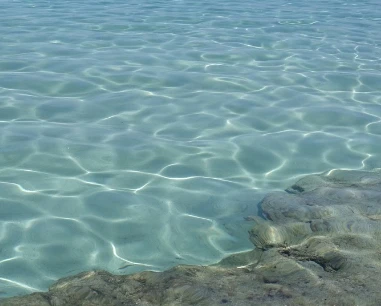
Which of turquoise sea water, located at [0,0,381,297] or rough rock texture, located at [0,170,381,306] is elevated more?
rough rock texture, located at [0,170,381,306]

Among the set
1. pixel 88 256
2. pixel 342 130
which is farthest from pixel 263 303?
pixel 342 130

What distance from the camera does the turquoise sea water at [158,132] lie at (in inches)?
156

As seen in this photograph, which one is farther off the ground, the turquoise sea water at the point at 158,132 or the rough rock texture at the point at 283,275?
the rough rock texture at the point at 283,275

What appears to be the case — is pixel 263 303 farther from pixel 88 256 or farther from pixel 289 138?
pixel 289 138

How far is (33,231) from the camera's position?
3.96 m

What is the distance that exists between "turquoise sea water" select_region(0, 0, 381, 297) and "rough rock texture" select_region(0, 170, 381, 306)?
15.7 inches

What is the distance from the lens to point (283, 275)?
302 centimetres

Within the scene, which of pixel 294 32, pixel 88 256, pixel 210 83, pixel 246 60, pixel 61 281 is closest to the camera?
pixel 61 281

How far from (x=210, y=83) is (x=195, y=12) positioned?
18.0 ft

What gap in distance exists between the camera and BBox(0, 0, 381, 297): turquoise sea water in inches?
156

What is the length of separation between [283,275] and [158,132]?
2962mm

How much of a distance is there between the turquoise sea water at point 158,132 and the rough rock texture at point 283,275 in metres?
0.40

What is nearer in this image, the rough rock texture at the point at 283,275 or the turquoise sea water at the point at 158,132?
the rough rock texture at the point at 283,275

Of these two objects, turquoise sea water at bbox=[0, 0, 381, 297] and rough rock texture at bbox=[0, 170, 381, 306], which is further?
turquoise sea water at bbox=[0, 0, 381, 297]
